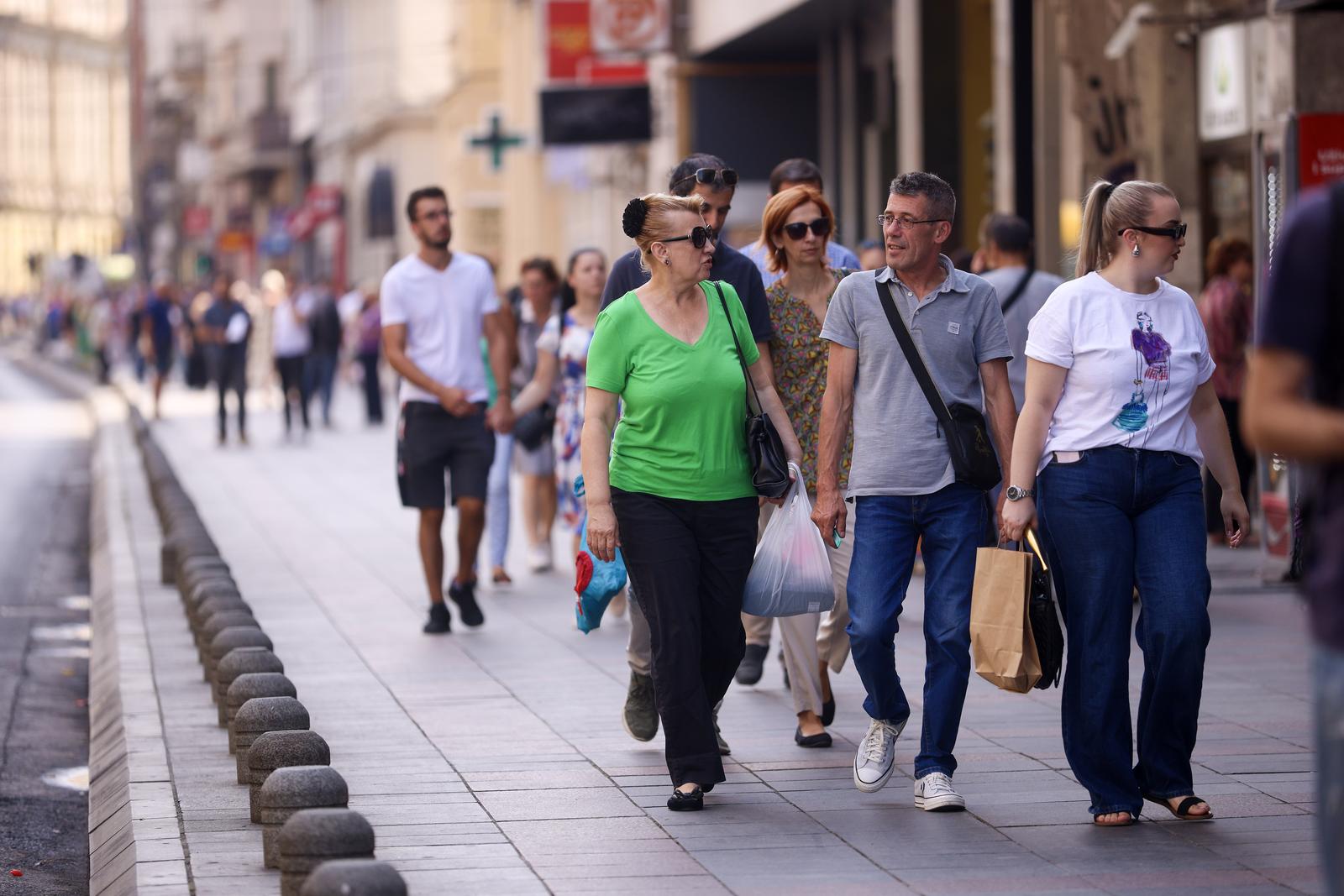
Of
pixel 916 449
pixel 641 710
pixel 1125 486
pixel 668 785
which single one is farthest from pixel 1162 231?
pixel 641 710

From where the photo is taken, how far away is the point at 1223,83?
578 inches

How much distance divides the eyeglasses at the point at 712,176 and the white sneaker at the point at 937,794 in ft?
7.16

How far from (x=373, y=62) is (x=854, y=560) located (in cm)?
4290

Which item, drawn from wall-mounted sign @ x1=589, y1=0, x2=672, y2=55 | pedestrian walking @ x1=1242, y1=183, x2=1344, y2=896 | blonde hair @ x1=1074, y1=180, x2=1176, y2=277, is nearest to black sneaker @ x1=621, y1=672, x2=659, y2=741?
blonde hair @ x1=1074, y1=180, x2=1176, y2=277

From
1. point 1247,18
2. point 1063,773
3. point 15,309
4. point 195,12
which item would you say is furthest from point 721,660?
point 15,309

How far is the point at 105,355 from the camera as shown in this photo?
45312 mm

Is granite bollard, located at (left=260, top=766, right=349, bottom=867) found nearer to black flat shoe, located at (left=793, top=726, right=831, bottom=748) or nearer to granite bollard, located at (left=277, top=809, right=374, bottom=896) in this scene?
granite bollard, located at (left=277, top=809, right=374, bottom=896)

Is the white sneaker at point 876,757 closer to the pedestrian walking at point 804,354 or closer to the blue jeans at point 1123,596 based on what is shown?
the blue jeans at point 1123,596

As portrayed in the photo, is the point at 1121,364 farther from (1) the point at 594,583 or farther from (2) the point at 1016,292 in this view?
(2) the point at 1016,292

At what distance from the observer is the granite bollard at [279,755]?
6605 millimetres

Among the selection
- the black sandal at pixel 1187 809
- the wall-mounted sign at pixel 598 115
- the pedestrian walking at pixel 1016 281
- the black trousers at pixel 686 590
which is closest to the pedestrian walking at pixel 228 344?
the wall-mounted sign at pixel 598 115

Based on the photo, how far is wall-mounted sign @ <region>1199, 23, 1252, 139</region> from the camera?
14.3 m

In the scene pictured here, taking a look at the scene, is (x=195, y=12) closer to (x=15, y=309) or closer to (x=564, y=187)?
(x=15, y=309)

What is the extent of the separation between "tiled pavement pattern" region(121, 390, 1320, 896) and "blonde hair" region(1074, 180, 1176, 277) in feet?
5.08
